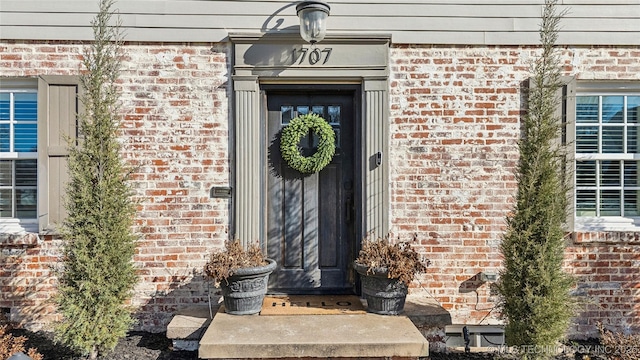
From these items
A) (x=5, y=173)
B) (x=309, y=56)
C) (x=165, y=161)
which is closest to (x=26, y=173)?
(x=5, y=173)

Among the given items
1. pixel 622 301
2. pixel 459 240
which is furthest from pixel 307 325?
pixel 622 301

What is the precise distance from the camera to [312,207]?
416 cm

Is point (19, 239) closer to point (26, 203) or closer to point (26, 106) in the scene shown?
point (26, 203)

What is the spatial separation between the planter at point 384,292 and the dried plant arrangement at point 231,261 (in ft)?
3.04

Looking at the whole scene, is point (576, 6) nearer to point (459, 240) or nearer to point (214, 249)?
point (459, 240)

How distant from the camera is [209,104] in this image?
401cm

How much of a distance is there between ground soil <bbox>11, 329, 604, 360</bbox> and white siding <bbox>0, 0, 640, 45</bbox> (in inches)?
110

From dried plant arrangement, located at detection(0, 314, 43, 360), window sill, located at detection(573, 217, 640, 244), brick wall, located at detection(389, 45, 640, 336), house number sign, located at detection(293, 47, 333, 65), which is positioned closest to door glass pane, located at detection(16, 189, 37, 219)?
dried plant arrangement, located at detection(0, 314, 43, 360)

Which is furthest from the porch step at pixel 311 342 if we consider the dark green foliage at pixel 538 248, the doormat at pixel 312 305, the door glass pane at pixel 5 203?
the door glass pane at pixel 5 203

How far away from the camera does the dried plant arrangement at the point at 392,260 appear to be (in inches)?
135

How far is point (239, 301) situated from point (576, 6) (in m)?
4.20

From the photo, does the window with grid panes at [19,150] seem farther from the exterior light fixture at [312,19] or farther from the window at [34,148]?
the exterior light fixture at [312,19]

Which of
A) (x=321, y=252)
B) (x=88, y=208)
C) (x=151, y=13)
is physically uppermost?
(x=151, y=13)

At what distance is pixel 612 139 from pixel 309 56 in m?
3.13
